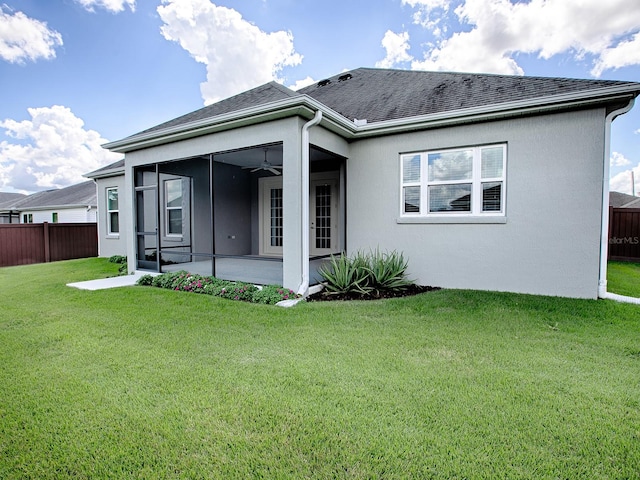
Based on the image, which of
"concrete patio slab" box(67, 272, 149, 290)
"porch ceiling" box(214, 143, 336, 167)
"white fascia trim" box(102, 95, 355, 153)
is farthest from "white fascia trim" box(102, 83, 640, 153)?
"concrete patio slab" box(67, 272, 149, 290)

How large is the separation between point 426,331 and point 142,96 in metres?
13.9

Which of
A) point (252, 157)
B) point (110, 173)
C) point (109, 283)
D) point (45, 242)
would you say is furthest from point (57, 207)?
point (252, 157)

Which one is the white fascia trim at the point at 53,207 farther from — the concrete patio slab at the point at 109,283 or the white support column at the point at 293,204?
the white support column at the point at 293,204

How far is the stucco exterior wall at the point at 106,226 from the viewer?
11.8 metres

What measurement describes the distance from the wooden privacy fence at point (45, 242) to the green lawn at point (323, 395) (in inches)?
370

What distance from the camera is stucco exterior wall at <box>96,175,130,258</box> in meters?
11.8

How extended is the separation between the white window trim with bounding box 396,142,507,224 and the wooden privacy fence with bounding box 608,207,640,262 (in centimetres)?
860

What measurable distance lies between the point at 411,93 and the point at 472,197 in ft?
10.3

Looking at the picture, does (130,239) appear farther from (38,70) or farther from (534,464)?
(38,70)

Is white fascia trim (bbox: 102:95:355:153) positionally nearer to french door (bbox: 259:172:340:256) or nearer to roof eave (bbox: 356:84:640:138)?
roof eave (bbox: 356:84:640:138)

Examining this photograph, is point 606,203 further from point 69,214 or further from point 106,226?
point 69,214

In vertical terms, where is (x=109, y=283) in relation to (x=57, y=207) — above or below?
below

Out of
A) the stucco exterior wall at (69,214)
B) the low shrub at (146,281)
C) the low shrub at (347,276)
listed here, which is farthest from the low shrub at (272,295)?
the stucco exterior wall at (69,214)

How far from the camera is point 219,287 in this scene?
20.7ft
